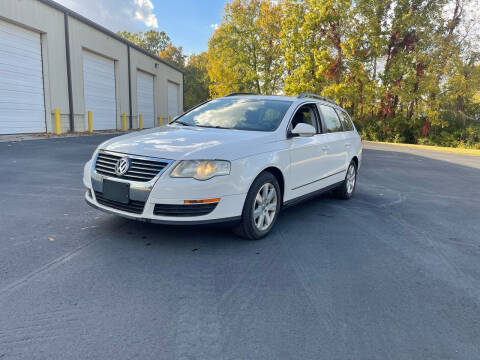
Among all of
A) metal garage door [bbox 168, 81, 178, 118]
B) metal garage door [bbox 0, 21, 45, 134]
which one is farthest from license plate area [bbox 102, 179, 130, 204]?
metal garage door [bbox 168, 81, 178, 118]

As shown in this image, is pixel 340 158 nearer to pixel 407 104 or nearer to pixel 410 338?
pixel 410 338

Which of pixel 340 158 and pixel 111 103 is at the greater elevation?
pixel 111 103

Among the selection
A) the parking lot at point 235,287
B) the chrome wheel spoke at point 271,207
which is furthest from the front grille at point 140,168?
the chrome wheel spoke at point 271,207

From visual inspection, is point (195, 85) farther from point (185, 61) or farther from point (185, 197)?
point (185, 197)

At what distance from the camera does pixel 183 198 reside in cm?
354

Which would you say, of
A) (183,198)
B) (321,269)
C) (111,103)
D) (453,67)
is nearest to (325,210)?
(321,269)

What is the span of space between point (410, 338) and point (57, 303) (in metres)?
2.37

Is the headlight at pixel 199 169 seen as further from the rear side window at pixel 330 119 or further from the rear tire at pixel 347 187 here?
the rear tire at pixel 347 187

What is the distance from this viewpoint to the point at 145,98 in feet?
93.5

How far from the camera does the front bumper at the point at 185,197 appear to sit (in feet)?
11.6

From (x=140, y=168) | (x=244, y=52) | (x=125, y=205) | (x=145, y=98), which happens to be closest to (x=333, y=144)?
(x=140, y=168)

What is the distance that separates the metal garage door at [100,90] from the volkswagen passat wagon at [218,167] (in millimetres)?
17721

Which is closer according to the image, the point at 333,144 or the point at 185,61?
the point at 333,144

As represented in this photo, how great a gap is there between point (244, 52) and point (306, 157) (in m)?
36.1
